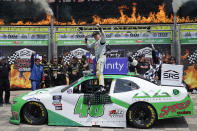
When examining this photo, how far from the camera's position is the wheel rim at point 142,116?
5.95 metres

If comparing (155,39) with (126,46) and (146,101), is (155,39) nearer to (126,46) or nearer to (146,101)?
(126,46)

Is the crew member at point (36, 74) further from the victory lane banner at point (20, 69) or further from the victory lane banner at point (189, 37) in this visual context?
the victory lane banner at point (189, 37)

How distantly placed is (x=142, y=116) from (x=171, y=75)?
133 cm

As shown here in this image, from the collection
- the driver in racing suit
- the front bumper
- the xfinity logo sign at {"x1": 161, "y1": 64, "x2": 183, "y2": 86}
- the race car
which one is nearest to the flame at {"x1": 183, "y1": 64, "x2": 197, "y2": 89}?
A: the xfinity logo sign at {"x1": 161, "y1": 64, "x2": 183, "y2": 86}

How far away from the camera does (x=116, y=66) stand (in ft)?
21.5

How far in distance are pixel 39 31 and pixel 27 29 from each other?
728 mm

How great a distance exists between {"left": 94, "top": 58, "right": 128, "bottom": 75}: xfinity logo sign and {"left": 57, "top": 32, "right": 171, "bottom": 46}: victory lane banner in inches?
184

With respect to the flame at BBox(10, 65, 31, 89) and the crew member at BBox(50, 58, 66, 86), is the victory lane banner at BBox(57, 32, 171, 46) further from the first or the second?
the crew member at BBox(50, 58, 66, 86)

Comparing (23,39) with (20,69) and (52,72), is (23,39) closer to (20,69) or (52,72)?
(20,69)

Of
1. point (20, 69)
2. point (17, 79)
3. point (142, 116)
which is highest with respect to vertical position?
point (20, 69)

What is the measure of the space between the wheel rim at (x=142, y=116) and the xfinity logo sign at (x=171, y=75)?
924 mm

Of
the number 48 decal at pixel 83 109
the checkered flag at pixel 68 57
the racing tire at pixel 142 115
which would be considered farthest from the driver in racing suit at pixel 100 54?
the checkered flag at pixel 68 57

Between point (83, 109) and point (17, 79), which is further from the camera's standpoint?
point (17, 79)

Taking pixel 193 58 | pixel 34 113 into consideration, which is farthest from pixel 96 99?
pixel 193 58
